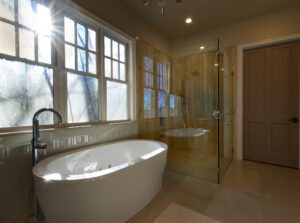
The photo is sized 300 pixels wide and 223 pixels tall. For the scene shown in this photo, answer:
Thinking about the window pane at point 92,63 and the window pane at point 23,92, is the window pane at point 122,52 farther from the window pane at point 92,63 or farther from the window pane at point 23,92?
the window pane at point 23,92

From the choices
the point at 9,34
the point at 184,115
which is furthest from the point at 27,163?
the point at 184,115

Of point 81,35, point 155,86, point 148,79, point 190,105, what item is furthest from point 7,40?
point 190,105

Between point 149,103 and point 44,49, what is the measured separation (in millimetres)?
1853

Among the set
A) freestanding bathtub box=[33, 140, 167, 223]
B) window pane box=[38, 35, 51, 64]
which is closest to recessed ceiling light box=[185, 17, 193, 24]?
window pane box=[38, 35, 51, 64]

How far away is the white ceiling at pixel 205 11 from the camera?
2.46m

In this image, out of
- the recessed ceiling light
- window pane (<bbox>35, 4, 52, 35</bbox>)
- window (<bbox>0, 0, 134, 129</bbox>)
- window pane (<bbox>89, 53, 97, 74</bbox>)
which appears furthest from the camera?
the recessed ceiling light

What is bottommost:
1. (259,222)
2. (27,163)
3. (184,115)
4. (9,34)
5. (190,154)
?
(259,222)

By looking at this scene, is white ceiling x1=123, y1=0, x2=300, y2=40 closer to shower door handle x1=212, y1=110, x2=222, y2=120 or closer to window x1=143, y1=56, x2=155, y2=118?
window x1=143, y1=56, x2=155, y2=118

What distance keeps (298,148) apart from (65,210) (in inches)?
145

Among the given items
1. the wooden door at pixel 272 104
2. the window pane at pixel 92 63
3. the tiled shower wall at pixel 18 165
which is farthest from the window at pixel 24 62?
the wooden door at pixel 272 104

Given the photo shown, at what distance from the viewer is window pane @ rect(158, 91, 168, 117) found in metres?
3.11

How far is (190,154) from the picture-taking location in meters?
2.72

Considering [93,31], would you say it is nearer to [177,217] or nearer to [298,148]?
[177,217]

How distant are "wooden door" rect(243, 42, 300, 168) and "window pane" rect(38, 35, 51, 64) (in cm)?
354
